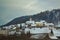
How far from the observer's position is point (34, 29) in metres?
3.03

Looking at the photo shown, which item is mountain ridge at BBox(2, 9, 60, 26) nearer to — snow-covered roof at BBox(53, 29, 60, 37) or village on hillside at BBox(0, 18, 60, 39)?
village on hillside at BBox(0, 18, 60, 39)

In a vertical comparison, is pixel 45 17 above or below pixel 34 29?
above

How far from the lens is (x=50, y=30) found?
2982 millimetres

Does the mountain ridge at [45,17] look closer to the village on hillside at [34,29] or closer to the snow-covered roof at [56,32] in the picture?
the village on hillside at [34,29]

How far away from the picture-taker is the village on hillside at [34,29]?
2961 mm

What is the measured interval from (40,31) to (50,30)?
185 mm

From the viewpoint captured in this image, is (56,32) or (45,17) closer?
(56,32)

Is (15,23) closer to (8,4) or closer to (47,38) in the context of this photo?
(8,4)

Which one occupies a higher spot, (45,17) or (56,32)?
(45,17)

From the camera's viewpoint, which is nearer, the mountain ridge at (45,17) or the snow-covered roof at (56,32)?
the snow-covered roof at (56,32)

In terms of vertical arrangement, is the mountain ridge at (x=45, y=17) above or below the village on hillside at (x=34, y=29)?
above

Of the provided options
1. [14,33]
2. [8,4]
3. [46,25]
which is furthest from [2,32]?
[46,25]

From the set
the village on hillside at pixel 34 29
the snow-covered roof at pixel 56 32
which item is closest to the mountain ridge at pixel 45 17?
the village on hillside at pixel 34 29

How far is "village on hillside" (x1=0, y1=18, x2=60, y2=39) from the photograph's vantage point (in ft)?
9.71
